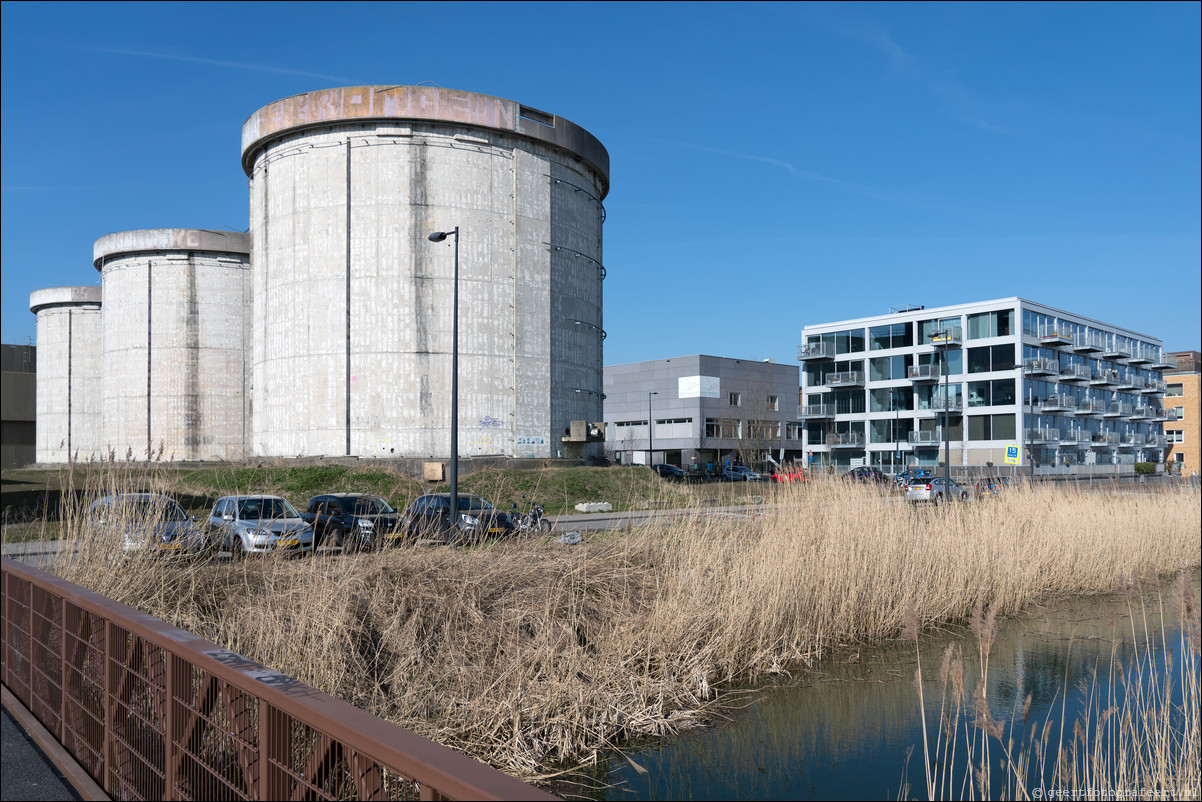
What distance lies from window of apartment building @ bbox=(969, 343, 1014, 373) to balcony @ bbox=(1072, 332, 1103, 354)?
30.5 ft

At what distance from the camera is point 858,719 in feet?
30.5

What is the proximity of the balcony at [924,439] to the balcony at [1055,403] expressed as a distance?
26.2ft

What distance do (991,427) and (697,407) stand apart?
86.4 feet

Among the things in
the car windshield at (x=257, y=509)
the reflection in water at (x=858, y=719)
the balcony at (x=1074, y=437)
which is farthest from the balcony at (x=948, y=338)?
the car windshield at (x=257, y=509)

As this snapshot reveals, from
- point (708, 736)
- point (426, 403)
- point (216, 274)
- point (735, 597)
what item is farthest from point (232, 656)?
point (216, 274)

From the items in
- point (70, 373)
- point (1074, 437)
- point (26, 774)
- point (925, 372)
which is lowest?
point (26, 774)

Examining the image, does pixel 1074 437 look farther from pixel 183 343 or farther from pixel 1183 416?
pixel 183 343

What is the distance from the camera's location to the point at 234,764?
436cm

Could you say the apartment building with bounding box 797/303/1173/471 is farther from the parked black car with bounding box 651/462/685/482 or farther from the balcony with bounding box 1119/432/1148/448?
the parked black car with bounding box 651/462/685/482

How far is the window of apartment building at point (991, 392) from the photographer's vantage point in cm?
6525

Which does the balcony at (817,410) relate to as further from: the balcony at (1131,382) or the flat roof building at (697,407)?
the balcony at (1131,382)

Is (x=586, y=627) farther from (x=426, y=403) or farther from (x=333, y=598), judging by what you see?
(x=426, y=403)

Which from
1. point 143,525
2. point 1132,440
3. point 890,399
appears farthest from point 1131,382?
point 143,525

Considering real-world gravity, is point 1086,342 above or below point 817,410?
above
